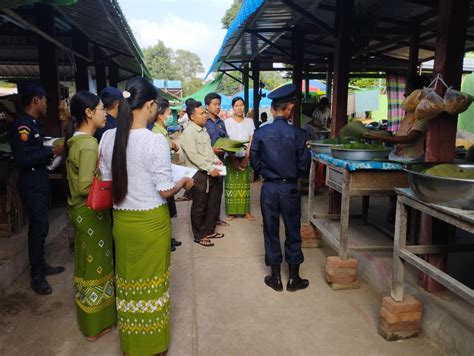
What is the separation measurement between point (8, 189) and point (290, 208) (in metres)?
3.20

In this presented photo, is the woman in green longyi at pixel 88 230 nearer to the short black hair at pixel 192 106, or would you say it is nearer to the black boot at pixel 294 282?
the black boot at pixel 294 282

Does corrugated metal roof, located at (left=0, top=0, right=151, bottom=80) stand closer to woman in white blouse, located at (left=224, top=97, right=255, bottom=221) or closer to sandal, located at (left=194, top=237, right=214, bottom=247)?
woman in white blouse, located at (left=224, top=97, right=255, bottom=221)

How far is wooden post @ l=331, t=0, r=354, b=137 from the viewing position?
456 cm

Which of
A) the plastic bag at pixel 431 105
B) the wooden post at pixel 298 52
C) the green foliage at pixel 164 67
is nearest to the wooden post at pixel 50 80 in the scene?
the wooden post at pixel 298 52

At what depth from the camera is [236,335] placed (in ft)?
9.56

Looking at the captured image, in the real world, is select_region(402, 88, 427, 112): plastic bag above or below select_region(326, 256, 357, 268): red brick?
above

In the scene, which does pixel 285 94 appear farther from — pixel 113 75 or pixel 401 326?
pixel 113 75

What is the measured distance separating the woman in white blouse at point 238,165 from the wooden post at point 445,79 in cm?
295

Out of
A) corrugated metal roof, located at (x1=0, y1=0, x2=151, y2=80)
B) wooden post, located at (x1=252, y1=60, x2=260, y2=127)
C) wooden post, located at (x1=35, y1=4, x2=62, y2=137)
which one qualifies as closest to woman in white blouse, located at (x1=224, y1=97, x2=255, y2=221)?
corrugated metal roof, located at (x1=0, y1=0, x2=151, y2=80)

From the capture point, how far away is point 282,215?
3.53m

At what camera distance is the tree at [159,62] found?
70312 millimetres

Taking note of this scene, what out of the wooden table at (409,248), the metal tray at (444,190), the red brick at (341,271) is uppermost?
the metal tray at (444,190)

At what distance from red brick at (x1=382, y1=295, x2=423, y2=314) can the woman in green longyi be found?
2.03 meters

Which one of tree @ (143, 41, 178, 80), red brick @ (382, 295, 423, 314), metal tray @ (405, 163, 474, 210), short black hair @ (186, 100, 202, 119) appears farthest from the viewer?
tree @ (143, 41, 178, 80)
